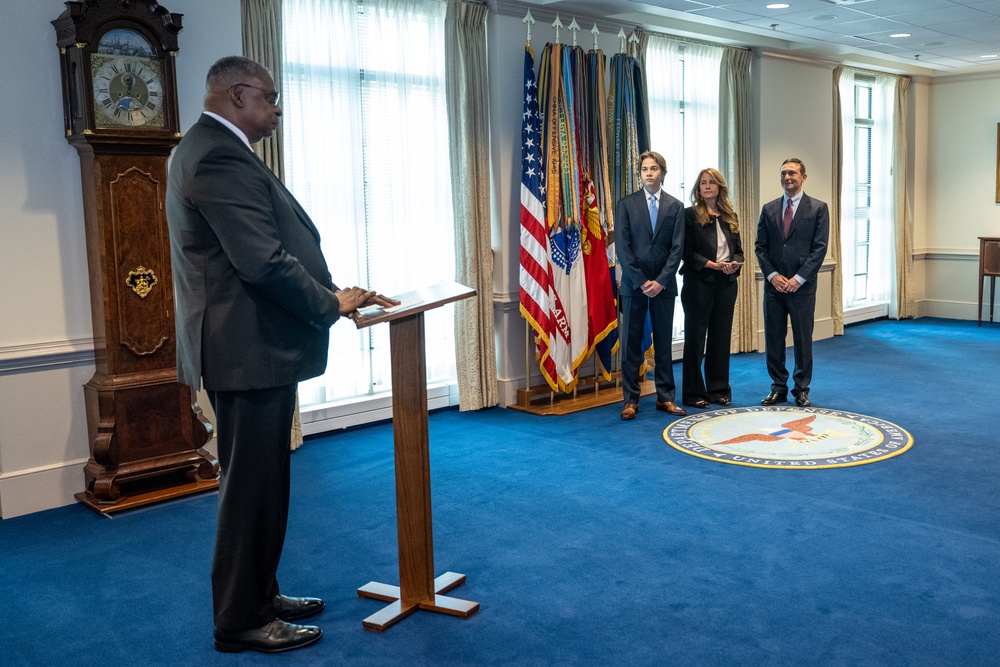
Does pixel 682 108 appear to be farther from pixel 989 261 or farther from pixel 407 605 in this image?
pixel 407 605

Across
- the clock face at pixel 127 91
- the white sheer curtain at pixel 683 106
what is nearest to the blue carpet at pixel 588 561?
the clock face at pixel 127 91

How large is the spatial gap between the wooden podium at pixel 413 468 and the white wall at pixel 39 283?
6.84ft

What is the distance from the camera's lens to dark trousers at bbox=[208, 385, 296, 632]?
256cm

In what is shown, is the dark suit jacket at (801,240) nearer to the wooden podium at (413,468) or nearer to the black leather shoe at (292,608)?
the wooden podium at (413,468)

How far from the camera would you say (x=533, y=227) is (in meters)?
5.94

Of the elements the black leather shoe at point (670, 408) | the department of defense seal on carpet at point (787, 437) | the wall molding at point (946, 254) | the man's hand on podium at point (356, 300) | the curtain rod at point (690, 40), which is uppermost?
the curtain rod at point (690, 40)

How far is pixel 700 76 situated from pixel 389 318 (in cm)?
594

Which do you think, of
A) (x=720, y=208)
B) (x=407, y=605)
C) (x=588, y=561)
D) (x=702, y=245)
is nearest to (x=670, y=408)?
(x=702, y=245)

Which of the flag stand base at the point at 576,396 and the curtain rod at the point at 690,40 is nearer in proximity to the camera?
the flag stand base at the point at 576,396

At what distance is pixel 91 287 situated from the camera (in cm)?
416

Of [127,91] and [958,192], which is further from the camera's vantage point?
[958,192]

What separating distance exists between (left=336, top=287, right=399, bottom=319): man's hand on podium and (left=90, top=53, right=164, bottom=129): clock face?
198 centimetres

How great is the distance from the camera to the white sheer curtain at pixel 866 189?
943 cm

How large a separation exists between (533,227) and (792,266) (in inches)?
65.6
